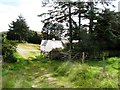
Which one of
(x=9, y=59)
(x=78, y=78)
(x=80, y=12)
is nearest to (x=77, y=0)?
(x=80, y=12)

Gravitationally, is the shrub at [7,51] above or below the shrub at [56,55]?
above

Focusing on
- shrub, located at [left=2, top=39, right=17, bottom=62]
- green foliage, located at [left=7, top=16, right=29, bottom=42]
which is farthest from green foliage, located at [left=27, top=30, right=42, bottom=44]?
shrub, located at [left=2, top=39, right=17, bottom=62]

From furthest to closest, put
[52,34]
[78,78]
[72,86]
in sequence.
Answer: [52,34] → [78,78] → [72,86]

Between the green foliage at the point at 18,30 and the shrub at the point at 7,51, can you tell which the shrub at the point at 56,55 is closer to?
the shrub at the point at 7,51

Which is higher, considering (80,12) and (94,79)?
(80,12)

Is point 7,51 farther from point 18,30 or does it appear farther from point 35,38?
point 35,38

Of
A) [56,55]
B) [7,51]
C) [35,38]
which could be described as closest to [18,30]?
[35,38]

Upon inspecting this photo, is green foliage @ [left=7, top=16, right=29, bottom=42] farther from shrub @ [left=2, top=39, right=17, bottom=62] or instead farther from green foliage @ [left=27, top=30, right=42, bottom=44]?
shrub @ [left=2, top=39, right=17, bottom=62]

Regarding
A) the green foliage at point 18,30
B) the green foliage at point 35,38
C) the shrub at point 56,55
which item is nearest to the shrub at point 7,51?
the shrub at point 56,55

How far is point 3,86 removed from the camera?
10.3 meters

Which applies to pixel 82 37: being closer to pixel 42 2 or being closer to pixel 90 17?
pixel 90 17

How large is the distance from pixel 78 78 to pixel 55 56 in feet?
43.8

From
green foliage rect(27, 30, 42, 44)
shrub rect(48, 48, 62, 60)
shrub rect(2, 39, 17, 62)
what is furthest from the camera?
green foliage rect(27, 30, 42, 44)

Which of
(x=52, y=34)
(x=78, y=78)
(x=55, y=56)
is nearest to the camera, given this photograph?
(x=78, y=78)
